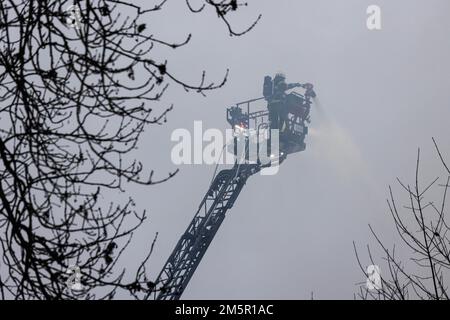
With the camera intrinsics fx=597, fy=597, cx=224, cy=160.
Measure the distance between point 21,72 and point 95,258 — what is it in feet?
5.88

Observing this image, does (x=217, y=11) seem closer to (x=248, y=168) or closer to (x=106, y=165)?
(x=106, y=165)

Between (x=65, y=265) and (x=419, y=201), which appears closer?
(x=65, y=265)

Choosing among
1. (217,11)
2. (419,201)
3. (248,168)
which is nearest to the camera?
(217,11)

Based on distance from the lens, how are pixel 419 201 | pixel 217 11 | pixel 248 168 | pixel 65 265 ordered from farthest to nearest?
pixel 248 168 < pixel 419 201 < pixel 217 11 < pixel 65 265

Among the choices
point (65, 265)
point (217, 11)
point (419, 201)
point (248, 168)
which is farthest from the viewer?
point (248, 168)

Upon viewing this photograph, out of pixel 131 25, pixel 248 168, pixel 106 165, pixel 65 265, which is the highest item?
pixel 248 168

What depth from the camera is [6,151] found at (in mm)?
5449

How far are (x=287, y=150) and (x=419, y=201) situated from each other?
2571cm

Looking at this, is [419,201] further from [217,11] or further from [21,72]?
[21,72]

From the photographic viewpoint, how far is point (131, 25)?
5668 mm
